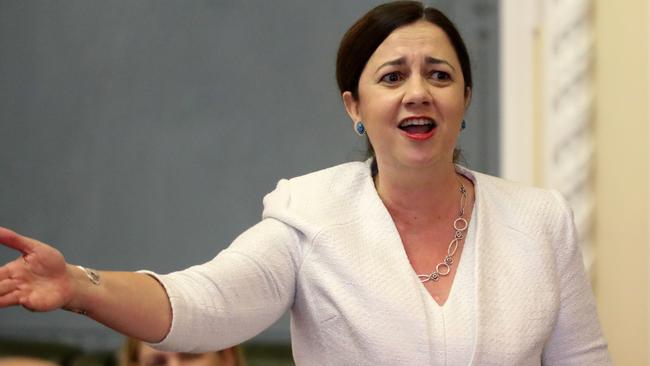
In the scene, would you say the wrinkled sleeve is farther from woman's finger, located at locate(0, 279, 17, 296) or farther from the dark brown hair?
woman's finger, located at locate(0, 279, 17, 296)

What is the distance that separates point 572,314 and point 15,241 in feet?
3.08

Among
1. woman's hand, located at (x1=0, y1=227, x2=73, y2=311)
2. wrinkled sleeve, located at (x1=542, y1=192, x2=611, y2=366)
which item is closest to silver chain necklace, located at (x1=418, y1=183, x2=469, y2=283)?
wrinkled sleeve, located at (x1=542, y1=192, x2=611, y2=366)

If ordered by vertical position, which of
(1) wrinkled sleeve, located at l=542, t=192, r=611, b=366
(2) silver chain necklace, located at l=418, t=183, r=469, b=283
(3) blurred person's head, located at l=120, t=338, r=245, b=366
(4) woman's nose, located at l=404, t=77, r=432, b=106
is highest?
(4) woman's nose, located at l=404, t=77, r=432, b=106

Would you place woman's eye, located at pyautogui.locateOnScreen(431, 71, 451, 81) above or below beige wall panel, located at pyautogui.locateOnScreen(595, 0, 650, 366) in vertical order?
above

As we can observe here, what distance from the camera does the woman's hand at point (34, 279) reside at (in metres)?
1.51

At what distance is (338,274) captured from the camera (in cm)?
189

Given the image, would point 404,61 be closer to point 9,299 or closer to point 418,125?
point 418,125

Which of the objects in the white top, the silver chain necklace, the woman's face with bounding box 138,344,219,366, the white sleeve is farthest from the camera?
the woman's face with bounding box 138,344,219,366

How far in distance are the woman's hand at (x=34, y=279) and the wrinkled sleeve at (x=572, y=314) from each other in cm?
84

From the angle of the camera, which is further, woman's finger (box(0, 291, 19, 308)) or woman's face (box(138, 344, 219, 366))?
woman's face (box(138, 344, 219, 366))

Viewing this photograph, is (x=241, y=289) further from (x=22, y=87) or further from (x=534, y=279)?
(x=22, y=87)

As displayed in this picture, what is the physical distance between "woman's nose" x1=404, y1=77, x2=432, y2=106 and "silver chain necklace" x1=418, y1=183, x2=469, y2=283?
210mm

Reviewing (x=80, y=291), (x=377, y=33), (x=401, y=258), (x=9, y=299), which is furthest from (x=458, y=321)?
(x=9, y=299)

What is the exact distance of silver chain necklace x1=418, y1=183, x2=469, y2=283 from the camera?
1.94 m
